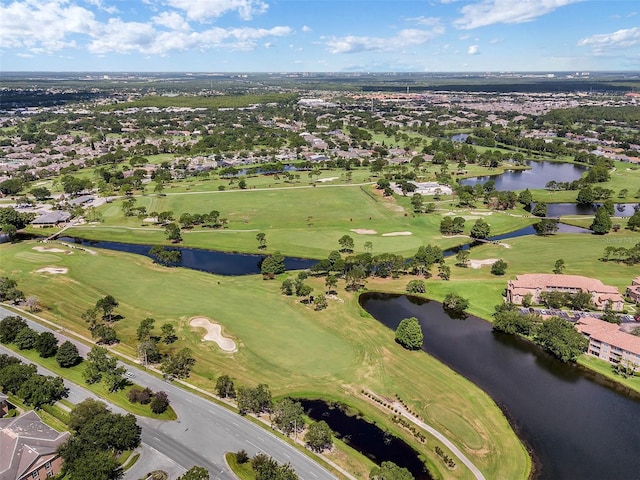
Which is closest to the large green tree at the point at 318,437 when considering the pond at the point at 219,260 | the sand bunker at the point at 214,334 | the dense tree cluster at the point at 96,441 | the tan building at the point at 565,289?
the dense tree cluster at the point at 96,441

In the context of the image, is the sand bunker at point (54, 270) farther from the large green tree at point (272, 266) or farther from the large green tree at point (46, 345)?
the large green tree at point (272, 266)

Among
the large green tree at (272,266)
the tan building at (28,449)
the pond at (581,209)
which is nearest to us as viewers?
the tan building at (28,449)

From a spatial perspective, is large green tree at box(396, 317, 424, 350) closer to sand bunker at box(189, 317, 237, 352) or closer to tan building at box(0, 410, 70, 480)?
sand bunker at box(189, 317, 237, 352)

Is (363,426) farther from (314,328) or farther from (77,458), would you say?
(77,458)

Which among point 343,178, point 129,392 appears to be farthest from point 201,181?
point 129,392

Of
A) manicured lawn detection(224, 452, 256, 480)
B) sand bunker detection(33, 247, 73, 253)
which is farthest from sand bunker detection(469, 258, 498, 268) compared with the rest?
sand bunker detection(33, 247, 73, 253)

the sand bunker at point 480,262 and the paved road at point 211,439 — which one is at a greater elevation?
the paved road at point 211,439

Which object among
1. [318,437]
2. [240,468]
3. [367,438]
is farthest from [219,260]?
[318,437]

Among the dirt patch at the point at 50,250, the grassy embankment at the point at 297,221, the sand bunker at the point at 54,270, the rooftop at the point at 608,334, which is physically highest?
the rooftop at the point at 608,334
